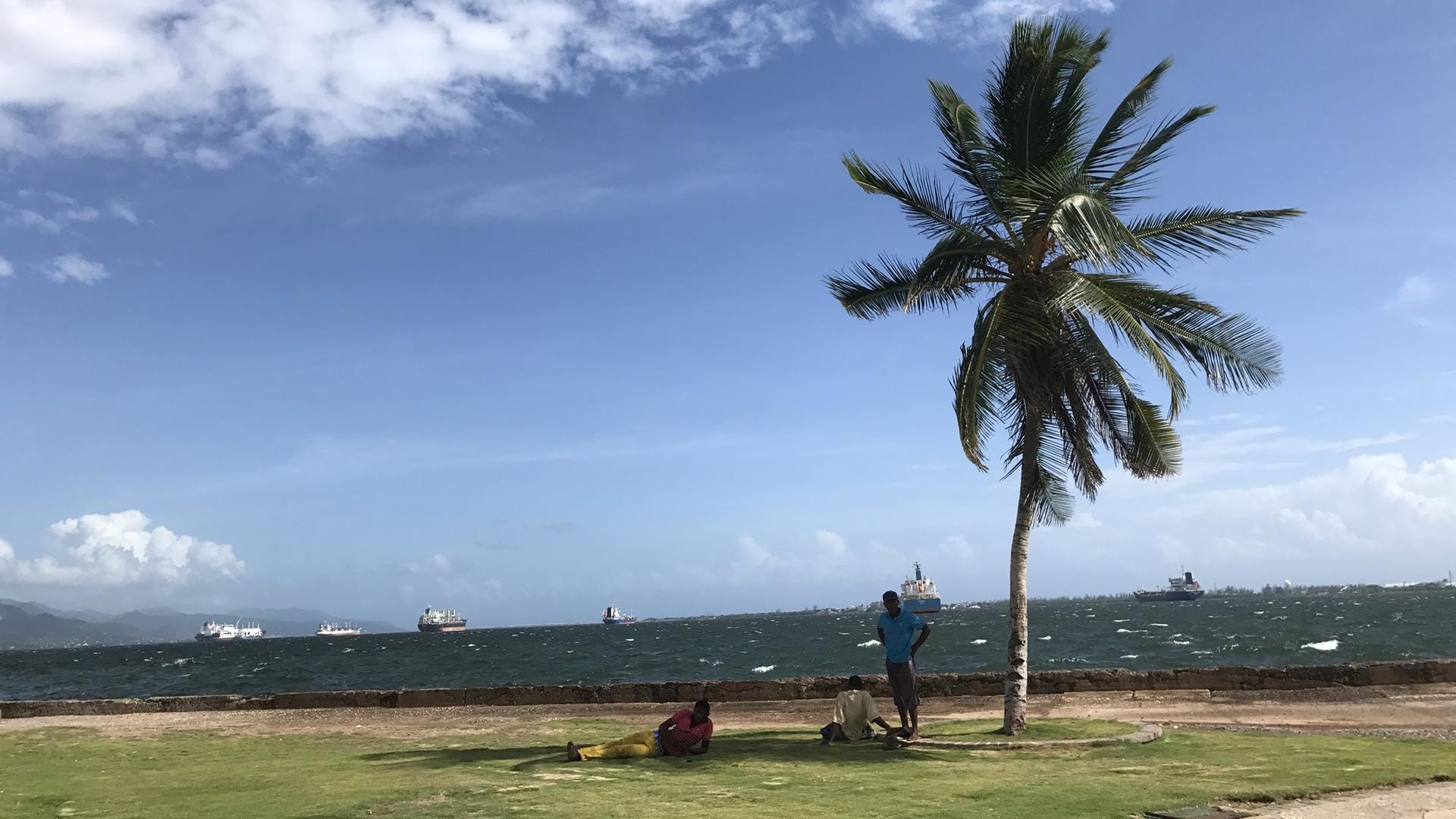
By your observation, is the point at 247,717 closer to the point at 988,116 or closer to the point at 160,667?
the point at 988,116

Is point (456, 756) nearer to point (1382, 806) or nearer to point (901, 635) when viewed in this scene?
point (901, 635)

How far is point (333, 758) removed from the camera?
37.2 feet

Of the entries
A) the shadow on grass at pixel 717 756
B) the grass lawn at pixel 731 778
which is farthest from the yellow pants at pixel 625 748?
the grass lawn at pixel 731 778

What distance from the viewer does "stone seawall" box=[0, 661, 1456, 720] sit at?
15516 millimetres

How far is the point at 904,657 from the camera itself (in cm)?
1094

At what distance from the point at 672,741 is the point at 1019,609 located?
4.47 metres

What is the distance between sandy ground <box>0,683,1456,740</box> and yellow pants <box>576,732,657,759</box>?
340cm

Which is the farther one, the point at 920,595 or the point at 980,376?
the point at 920,595

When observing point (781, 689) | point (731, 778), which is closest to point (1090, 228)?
point (731, 778)

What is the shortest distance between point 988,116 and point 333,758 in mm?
10947

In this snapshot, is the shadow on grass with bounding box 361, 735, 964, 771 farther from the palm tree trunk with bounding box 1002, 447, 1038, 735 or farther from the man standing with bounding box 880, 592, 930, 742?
the palm tree trunk with bounding box 1002, 447, 1038, 735

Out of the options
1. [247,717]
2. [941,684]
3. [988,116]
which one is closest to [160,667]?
[247,717]

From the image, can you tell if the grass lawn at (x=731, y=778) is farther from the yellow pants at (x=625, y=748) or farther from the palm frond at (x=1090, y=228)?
the palm frond at (x=1090, y=228)

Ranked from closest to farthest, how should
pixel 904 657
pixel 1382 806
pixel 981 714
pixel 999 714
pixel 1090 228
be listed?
1. pixel 1382 806
2. pixel 1090 228
3. pixel 904 657
4. pixel 999 714
5. pixel 981 714
